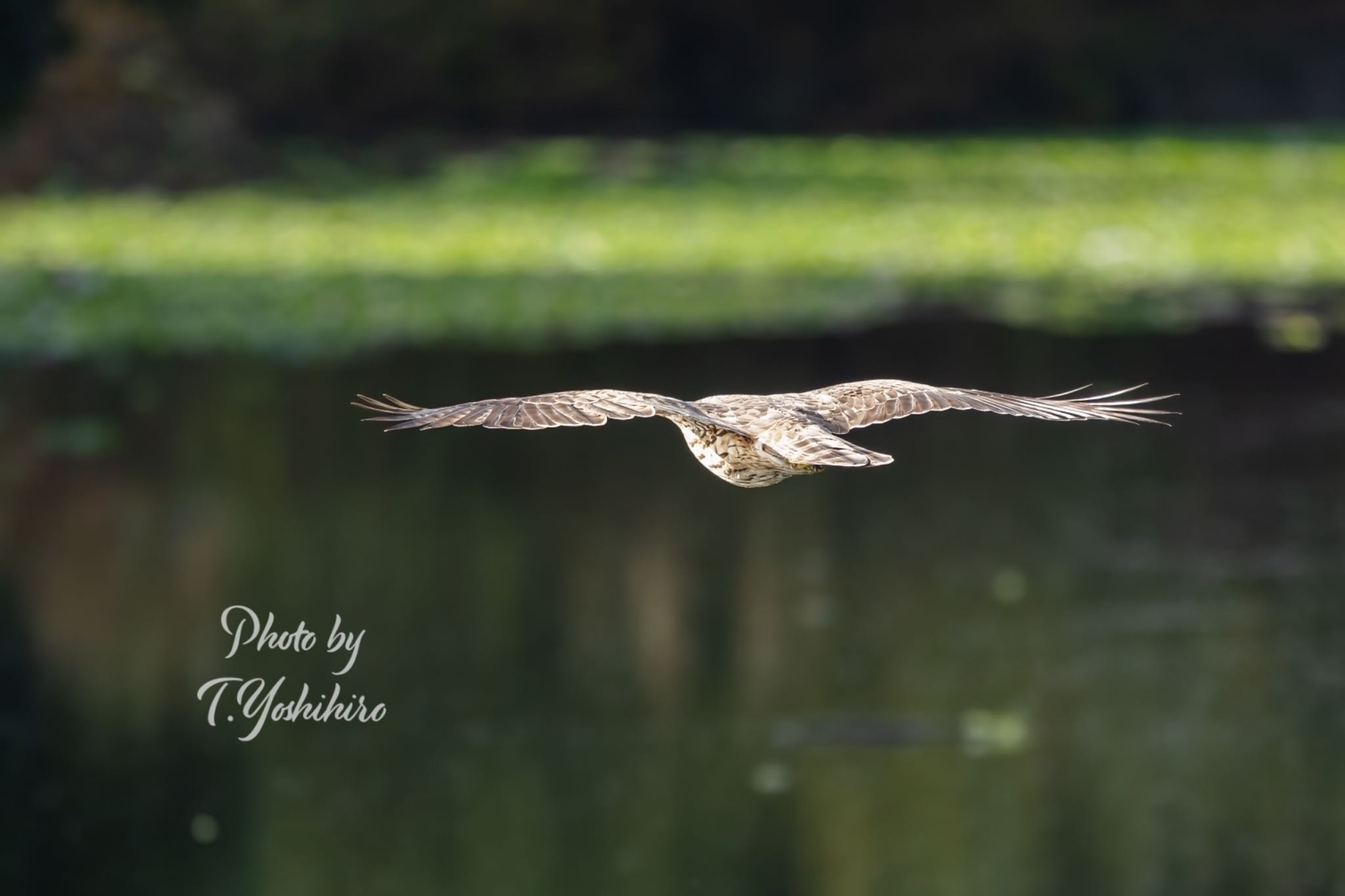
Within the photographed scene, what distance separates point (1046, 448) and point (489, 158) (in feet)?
29.5

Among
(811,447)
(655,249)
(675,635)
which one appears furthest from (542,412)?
(655,249)

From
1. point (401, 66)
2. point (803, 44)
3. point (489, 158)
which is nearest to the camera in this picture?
point (489, 158)

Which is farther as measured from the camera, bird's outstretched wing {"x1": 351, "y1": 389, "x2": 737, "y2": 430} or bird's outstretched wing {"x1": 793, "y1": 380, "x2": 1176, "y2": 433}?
bird's outstretched wing {"x1": 793, "y1": 380, "x2": 1176, "y2": 433}

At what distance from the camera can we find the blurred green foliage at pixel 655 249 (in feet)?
54.7

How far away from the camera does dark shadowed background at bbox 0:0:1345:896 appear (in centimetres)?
1164

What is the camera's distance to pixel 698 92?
26.7 metres

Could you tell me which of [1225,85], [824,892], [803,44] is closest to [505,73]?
[803,44]

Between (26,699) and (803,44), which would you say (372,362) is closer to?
(26,699)

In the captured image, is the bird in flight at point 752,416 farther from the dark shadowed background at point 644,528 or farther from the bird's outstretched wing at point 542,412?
the dark shadowed background at point 644,528

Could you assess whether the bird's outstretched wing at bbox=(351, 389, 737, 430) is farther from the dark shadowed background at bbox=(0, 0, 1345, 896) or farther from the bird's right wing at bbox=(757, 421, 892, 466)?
the dark shadowed background at bbox=(0, 0, 1345, 896)

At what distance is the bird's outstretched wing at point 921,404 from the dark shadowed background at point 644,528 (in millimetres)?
7258

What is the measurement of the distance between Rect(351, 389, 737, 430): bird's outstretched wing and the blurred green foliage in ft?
39.4

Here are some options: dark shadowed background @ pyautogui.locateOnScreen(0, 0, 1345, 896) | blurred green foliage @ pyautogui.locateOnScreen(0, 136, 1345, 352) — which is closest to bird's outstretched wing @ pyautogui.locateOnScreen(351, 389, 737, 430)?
dark shadowed background @ pyautogui.locateOnScreen(0, 0, 1345, 896)

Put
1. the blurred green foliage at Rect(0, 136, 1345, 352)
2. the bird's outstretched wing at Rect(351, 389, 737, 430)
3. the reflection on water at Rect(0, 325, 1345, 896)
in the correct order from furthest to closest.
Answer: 1. the blurred green foliage at Rect(0, 136, 1345, 352)
2. the reflection on water at Rect(0, 325, 1345, 896)
3. the bird's outstretched wing at Rect(351, 389, 737, 430)
